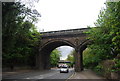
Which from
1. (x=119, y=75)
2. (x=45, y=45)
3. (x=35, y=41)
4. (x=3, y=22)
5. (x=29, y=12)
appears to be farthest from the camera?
(x=45, y=45)

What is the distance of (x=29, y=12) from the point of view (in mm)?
18641

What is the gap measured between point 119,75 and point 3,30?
1125 centimetres

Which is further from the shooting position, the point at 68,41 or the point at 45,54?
the point at 45,54

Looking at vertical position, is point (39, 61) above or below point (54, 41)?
below

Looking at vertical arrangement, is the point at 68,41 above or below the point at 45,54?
above

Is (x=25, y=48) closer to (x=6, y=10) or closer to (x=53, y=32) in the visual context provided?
(x=53, y=32)

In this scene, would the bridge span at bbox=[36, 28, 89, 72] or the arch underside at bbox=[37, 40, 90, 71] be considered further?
the arch underside at bbox=[37, 40, 90, 71]

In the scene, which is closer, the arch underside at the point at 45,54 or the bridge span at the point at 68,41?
the bridge span at the point at 68,41

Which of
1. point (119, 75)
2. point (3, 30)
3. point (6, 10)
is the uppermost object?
point (6, 10)

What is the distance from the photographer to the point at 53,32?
4528cm

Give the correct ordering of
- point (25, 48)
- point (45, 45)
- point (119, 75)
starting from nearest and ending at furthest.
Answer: point (119, 75), point (25, 48), point (45, 45)

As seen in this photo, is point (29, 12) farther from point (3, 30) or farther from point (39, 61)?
point (39, 61)

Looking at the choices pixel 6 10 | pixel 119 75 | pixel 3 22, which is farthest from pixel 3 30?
pixel 119 75

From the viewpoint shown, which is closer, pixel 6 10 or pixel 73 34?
pixel 6 10
